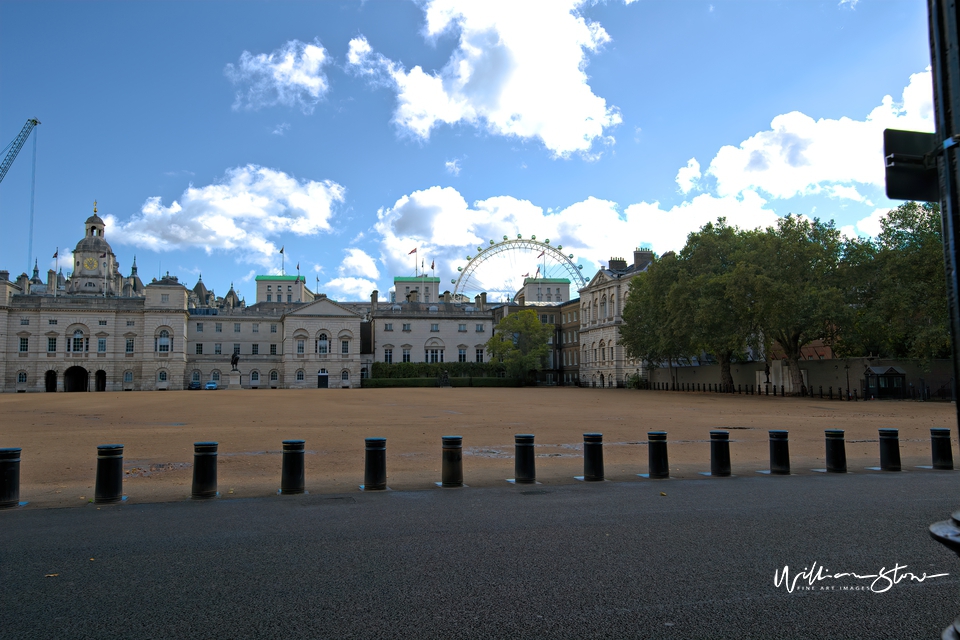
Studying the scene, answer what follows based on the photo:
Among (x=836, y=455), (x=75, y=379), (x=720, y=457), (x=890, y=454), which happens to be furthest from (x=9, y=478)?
(x=75, y=379)

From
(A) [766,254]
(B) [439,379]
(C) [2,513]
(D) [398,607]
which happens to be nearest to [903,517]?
(D) [398,607]

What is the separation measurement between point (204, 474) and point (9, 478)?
2516 millimetres

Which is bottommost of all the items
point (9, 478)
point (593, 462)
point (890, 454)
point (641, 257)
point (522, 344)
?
point (890, 454)

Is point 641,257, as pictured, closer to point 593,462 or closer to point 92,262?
point 593,462

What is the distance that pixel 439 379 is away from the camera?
98.1m

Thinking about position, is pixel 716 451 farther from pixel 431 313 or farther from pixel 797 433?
pixel 431 313

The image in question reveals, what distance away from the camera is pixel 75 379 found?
9712 centimetres

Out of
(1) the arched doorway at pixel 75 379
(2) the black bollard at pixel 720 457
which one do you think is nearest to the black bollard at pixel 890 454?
(2) the black bollard at pixel 720 457

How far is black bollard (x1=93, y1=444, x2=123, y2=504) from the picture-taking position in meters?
10.1

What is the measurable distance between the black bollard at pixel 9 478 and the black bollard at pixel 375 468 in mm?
4822

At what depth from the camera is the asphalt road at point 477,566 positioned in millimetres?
5094

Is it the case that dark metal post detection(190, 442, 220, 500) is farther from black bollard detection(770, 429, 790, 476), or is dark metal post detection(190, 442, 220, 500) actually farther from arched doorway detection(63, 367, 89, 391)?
arched doorway detection(63, 367, 89, 391)

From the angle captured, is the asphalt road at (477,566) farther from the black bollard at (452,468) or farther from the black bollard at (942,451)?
the black bollard at (942,451)

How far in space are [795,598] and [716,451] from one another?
23.2 feet
